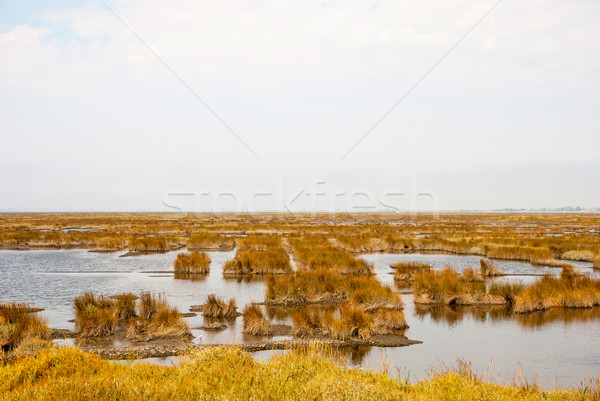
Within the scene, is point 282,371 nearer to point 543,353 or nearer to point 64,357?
point 64,357

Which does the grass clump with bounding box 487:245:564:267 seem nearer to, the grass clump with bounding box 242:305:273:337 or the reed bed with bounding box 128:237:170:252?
the grass clump with bounding box 242:305:273:337

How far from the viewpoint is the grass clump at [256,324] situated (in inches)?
531

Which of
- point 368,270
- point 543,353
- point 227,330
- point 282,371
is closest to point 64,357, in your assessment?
point 282,371

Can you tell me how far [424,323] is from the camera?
607 inches

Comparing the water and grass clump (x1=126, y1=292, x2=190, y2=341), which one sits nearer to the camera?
the water

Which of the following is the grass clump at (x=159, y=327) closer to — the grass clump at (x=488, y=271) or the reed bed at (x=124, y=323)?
the reed bed at (x=124, y=323)

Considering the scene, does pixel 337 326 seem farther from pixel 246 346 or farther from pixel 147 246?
pixel 147 246

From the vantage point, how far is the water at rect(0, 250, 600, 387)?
1120cm

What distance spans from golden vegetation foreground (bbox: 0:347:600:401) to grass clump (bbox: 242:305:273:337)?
452 centimetres

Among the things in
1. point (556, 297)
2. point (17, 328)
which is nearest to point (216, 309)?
point (17, 328)

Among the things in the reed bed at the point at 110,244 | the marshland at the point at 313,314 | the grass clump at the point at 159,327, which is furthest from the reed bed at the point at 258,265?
the reed bed at the point at 110,244

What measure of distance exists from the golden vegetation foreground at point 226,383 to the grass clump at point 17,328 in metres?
3.51

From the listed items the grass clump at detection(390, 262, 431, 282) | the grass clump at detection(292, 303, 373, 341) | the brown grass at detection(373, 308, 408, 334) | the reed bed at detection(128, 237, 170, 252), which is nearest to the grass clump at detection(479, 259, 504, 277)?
the grass clump at detection(390, 262, 431, 282)

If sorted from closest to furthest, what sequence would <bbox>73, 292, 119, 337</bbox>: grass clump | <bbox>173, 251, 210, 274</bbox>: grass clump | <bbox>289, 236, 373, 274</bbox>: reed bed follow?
<bbox>73, 292, 119, 337</bbox>: grass clump → <bbox>289, 236, 373, 274</bbox>: reed bed → <bbox>173, 251, 210, 274</bbox>: grass clump
